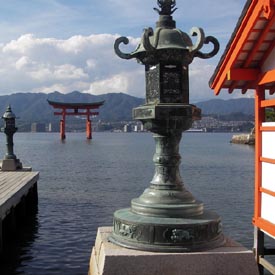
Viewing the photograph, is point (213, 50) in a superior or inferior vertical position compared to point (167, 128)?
superior

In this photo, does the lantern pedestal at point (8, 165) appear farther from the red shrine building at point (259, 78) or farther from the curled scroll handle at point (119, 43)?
the curled scroll handle at point (119, 43)

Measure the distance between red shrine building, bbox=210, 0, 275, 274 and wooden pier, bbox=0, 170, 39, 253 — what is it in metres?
6.76

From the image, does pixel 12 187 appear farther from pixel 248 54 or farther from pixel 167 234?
pixel 167 234

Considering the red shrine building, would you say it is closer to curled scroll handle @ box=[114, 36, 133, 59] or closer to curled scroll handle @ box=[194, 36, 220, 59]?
curled scroll handle @ box=[194, 36, 220, 59]

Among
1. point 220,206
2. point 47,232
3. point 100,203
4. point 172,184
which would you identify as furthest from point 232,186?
point 172,184

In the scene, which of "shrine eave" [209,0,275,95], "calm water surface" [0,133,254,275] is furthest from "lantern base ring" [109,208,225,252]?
"calm water surface" [0,133,254,275]

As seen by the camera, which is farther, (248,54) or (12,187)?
(12,187)

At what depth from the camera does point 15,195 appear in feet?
51.8

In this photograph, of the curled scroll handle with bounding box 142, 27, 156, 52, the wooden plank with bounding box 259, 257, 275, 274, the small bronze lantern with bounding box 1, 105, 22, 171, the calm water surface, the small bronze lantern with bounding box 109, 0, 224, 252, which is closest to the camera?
the small bronze lantern with bounding box 109, 0, 224, 252

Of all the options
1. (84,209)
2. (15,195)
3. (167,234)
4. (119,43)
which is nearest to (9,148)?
(84,209)

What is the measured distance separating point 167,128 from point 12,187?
35.8 feet

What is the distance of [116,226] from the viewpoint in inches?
299

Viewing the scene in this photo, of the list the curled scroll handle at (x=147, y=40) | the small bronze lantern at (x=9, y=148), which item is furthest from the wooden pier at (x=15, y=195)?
the curled scroll handle at (x=147, y=40)

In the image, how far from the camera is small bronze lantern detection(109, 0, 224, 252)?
7.28m
